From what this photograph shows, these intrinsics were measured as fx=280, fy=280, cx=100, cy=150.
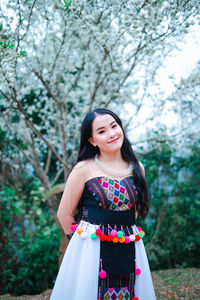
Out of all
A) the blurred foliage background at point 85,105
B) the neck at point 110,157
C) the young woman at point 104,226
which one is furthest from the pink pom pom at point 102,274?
the blurred foliage background at point 85,105

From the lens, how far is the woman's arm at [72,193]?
1729mm

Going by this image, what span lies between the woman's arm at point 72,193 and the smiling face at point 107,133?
0.18m

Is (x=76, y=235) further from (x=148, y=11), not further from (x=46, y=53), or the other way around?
(x=46, y=53)

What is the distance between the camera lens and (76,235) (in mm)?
1698

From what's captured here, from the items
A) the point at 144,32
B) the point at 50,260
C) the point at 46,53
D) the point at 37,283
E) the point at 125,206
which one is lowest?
the point at 37,283

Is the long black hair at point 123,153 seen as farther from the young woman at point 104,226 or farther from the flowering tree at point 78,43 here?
the flowering tree at point 78,43

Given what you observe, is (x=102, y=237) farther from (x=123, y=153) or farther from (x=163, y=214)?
(x=163, y=214)

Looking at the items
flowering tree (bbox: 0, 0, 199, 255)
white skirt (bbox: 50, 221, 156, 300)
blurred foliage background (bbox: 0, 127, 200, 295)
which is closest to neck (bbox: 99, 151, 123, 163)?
white skirt (bbox: 50, 221, 156, 300)

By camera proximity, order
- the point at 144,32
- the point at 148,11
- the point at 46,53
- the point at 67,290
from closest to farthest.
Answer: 1. the point at 67,290
2. the point at 148,11
3. the point at 144,32
4. the point at 46,53

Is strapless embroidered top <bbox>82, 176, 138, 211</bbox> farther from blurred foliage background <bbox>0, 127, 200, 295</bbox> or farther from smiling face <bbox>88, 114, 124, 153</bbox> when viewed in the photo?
blurred foliage background <bbox>0, 127, 200, 295</bbox>

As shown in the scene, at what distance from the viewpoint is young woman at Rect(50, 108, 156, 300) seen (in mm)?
1604

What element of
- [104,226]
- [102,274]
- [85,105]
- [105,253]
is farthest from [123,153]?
[85,105]

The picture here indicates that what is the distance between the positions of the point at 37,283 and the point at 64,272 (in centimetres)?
238

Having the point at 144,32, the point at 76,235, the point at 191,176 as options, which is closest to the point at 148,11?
the point at 144,32
